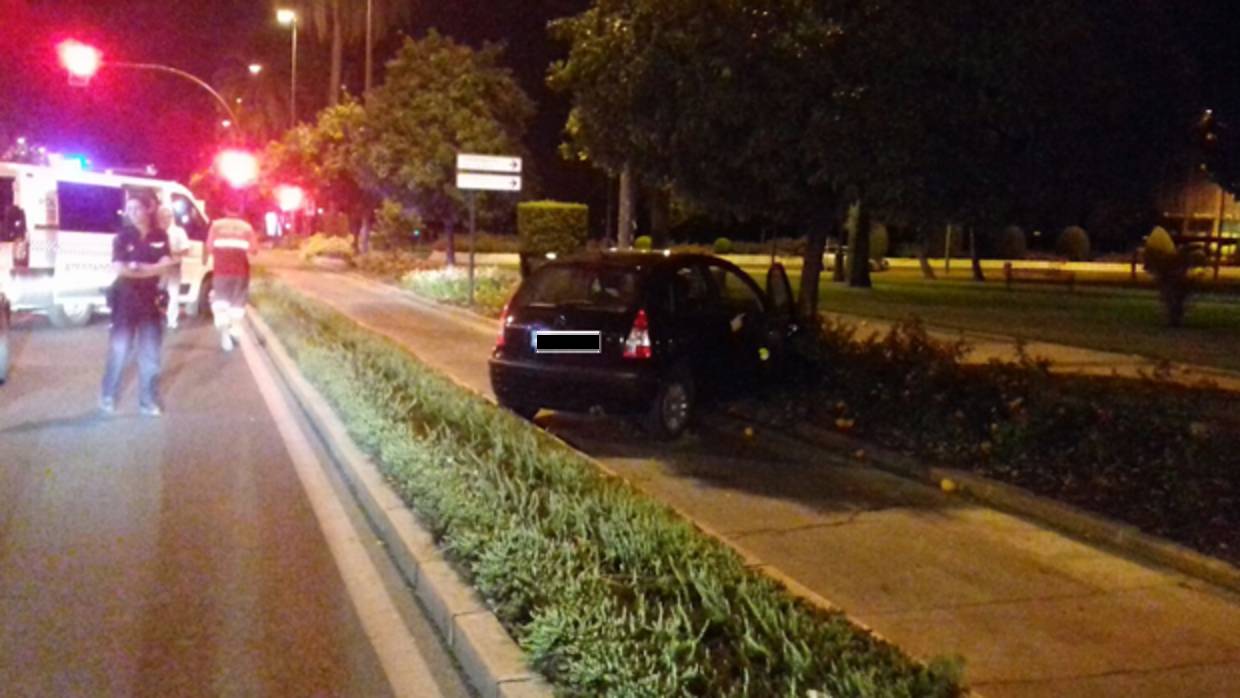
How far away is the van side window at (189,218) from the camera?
2302 centimetres

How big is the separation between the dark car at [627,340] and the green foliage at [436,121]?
25122 mm

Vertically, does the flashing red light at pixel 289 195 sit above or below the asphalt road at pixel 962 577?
above

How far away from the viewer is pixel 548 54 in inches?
2207

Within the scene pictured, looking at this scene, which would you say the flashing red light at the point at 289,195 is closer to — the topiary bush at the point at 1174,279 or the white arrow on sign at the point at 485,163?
the white arrow on sign at the point at 485,163

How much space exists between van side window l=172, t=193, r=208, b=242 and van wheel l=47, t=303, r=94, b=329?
7.28 feet

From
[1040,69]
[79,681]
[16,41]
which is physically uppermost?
[16,41]

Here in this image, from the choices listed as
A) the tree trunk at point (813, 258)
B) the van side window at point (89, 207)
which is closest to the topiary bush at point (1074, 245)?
the van side window at point (89, 207)

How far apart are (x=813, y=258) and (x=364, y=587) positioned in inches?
327

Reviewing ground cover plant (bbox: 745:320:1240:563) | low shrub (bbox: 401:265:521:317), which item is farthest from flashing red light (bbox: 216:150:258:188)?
ground cover plant (bbox: 745:320:1240:563)

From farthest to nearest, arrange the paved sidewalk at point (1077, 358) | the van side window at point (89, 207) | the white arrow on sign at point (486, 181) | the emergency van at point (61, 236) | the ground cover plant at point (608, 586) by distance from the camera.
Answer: the white arrow on sign at point (486, 181) < the van side window at point (89, 207) < the emergency van at point (61, 236) < the paved sidewalk at point (1077, 358) < the ground cover plant at point (608, 586)

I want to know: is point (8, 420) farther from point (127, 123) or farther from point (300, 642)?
point (127, 123)

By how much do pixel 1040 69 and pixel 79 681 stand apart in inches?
337

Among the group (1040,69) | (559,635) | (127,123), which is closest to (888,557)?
(559,635)

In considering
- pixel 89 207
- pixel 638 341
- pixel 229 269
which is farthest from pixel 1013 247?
pixel 638 341
